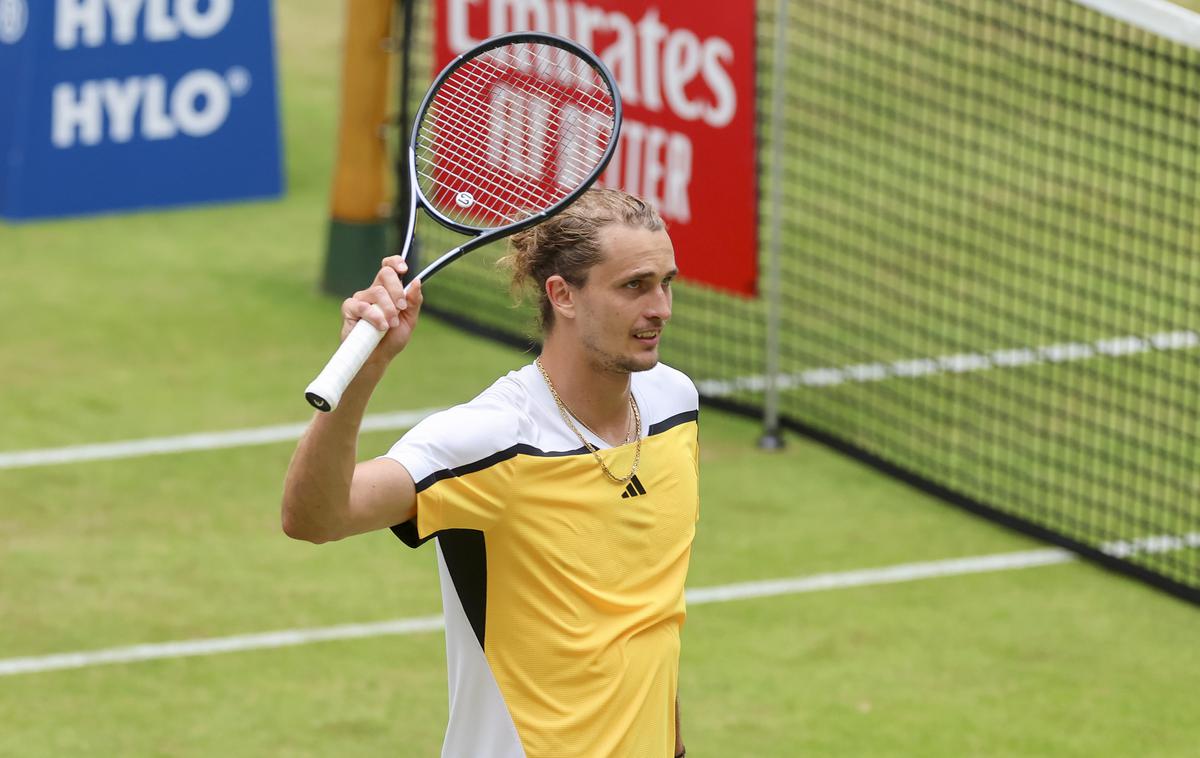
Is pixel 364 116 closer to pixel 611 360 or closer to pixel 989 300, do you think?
pixel 989 300

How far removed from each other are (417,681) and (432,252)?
5.15 metres

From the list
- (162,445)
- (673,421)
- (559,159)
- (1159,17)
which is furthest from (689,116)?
(673,421)

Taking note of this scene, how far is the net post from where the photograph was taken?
903 cm

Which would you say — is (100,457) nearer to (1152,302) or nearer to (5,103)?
(5,103)

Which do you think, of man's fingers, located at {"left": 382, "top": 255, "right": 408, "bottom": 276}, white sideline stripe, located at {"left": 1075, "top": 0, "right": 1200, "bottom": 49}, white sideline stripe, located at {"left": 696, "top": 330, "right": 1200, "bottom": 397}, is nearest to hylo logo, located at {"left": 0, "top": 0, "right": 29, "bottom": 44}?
white sideline stripe, located at {"left": 696, "top": 330, "right": 1200, "bottom": 397}

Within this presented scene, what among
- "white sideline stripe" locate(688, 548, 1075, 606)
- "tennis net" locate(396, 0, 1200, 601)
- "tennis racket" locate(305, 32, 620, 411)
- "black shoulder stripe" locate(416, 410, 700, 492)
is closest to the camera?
"black shoulder stripe" locate(416, 410, 700, 492)

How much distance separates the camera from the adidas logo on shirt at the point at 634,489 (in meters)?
4.13

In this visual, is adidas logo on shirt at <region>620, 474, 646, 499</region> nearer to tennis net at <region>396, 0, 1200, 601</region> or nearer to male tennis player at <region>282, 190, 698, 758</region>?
male tennis player at <region>282, 190, 698, 758</region>

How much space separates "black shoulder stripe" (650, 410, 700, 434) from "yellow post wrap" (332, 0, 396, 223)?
7.03 m

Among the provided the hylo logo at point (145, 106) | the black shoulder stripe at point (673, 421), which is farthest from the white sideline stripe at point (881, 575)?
the hylo logo at point (145, 106)

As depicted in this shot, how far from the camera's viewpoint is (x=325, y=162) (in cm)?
1452

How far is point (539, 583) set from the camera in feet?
13.1

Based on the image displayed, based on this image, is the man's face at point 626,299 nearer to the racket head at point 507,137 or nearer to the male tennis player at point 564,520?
the male tennis player at point 564,520

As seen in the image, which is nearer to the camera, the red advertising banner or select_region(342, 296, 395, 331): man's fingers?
select_region(342, 296, 395, 331): man's fingers
